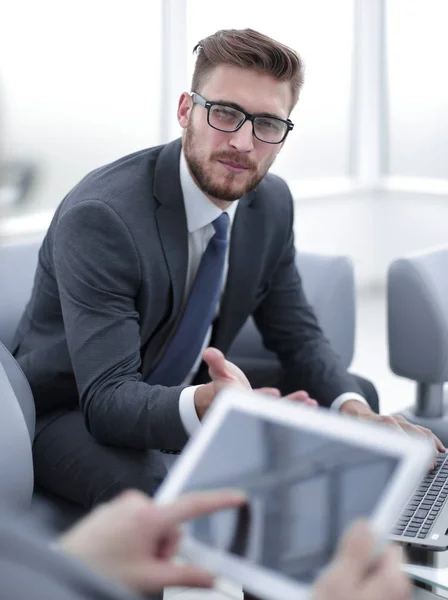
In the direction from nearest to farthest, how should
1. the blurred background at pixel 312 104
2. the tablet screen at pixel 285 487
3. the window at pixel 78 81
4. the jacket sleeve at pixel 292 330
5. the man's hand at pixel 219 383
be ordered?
the tablet screen at pixel 285 487, the man's hand at pixel 219 383, the jacket sleeve at pixel 292 330, the window at pixel 78 81, the blurred background at pixel 312 104

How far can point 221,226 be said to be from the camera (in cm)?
188

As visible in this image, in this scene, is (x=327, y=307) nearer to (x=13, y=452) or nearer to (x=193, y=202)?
(x=193, y=202)

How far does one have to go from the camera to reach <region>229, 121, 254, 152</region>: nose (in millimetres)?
1749

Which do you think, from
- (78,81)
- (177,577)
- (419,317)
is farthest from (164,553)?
(78,81)

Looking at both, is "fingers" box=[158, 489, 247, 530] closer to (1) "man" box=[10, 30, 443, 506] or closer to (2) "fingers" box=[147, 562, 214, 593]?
(2) "fingers" box=[147, 562, 214, 593]

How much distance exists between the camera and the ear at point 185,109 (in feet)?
6.15

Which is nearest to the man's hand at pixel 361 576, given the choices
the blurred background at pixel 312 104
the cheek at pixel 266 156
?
the cheek at pixel 266 156

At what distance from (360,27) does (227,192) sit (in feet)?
13.7

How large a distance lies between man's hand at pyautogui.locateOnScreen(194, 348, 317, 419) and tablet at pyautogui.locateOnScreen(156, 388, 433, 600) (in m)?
0.19

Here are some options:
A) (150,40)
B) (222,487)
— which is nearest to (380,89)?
(150,40)

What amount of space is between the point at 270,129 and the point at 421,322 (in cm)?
68

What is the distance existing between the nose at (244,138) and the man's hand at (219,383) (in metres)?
0.61

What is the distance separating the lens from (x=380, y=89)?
573 centimetres

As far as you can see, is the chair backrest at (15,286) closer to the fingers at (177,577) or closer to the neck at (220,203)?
the neck at (220,203)
